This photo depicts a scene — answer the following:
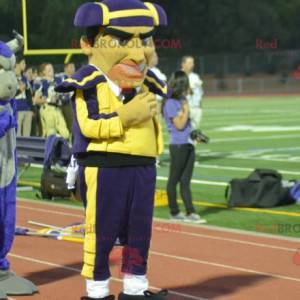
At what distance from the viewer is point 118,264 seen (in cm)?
848

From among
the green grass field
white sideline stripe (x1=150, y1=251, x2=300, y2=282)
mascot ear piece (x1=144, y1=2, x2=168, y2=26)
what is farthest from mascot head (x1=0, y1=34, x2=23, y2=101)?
the green grass field

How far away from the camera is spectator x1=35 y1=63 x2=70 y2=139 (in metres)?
17.5

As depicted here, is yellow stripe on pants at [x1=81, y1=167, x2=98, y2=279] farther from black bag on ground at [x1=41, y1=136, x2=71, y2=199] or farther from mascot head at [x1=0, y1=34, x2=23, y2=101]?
black bag on ground at [x1=41, y1=136, x2=71, y2=199]

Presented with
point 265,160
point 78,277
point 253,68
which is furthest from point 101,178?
point 253,68

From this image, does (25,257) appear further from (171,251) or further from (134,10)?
(134,10)

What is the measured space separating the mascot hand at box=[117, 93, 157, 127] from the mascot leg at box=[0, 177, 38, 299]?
1.57 meters

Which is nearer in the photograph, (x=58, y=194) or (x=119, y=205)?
(x=119, y=205)

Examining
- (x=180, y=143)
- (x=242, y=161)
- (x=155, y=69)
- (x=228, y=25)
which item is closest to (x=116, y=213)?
(x=180, y=143)

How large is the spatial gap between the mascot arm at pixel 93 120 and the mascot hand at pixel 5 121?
3.79 ft

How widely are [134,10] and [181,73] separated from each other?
4.64m

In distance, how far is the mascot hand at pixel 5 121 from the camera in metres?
7.19

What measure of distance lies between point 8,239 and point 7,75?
4.06 feet

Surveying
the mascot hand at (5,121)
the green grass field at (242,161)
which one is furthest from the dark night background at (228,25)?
the mascot hand at (5,121)

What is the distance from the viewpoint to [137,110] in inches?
240
